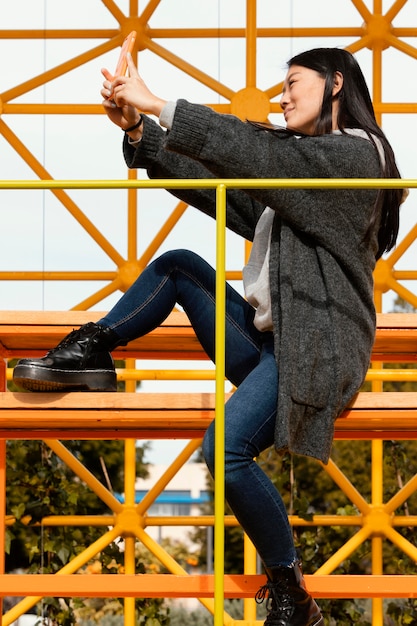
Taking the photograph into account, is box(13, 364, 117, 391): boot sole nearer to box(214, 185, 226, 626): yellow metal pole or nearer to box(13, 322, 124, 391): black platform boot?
box(13, 322, 124, 391): black platform boot

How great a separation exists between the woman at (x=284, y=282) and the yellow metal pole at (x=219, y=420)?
0.07 m

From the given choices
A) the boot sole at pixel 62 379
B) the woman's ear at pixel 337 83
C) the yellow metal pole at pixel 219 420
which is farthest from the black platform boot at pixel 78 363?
the woman's ear at pixel 337 83

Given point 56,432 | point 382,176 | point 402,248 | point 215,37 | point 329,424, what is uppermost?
point 215,37

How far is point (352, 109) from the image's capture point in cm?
379

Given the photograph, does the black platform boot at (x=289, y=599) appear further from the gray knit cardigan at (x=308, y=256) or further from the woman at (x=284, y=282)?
the gray knit cardigan at (x=308, y=256)

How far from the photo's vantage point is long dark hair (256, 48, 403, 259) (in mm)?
3779

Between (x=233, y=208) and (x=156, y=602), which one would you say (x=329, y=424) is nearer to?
(x=233, y=208)

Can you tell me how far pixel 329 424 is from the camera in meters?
3.65

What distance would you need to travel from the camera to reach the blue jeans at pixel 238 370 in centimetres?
356

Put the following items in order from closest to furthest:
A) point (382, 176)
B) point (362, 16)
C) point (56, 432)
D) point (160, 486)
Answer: point (382, 176) < point (56, 432) < point (160, 486) < point (362, 16)

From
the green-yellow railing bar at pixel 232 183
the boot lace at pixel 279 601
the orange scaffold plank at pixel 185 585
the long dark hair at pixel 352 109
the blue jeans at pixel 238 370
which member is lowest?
the boot lace at pixel 279 601

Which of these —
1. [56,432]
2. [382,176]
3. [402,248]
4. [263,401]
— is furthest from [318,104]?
[402,248]

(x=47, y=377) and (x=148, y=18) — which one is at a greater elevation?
(x=148, y=18)

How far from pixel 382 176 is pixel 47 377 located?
1.09 meters
